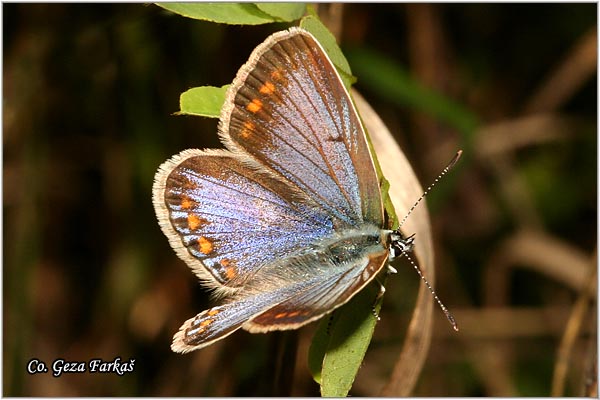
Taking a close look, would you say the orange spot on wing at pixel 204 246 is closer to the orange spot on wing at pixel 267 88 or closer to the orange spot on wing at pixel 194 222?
the orange spot on wing at pixel 194 222

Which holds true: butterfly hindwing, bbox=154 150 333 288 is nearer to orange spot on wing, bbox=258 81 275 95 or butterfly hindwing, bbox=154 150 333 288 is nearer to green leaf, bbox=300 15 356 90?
orange spot on wing, bbox=258 81 275 95

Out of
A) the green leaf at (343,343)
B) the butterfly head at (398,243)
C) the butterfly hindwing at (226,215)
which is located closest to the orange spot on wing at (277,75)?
the butterfly hindwing at (226,215)

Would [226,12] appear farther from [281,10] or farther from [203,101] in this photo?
[203,101]

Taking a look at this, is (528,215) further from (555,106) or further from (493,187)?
(555,106)

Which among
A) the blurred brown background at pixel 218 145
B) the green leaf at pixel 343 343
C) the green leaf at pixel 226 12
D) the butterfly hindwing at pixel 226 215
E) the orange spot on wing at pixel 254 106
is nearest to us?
the green leaf at pixel 343 343

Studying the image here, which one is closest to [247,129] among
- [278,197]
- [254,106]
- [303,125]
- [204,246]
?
[254,106]
